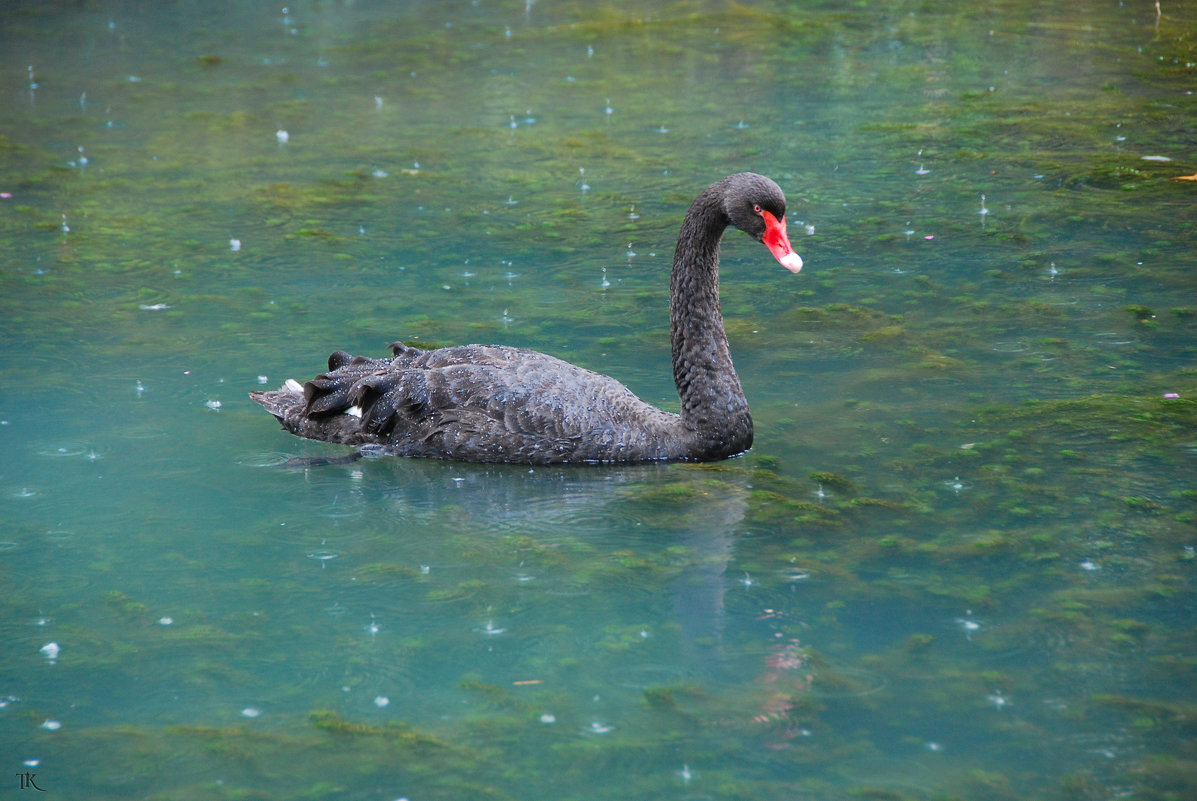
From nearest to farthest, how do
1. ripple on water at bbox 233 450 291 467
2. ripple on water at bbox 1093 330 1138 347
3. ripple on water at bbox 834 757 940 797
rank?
ripple on water at bbox 834 757 940 797 < ripple on water at bbox 233 450 291 467 < ripple on water at bbox 1093 330 1138 347

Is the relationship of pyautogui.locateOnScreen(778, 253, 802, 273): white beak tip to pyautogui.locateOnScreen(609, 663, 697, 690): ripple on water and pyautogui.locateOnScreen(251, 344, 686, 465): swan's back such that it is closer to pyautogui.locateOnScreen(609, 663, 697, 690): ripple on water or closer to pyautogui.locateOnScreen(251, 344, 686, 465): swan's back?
pyautogui.locateOnScreen(251, 344, 686, 465): swan's back

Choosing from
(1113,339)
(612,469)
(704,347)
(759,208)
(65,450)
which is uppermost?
(759,208)

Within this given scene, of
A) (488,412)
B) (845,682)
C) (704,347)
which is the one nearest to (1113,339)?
(704,347)

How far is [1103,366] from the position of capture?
21.2ft

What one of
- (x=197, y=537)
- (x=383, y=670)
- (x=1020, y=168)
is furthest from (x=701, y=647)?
(x=1020, y=168)

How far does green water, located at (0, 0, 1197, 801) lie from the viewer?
3898 millimetres

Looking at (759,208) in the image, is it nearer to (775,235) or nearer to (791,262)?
(775,235)

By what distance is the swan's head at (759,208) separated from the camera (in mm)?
5617

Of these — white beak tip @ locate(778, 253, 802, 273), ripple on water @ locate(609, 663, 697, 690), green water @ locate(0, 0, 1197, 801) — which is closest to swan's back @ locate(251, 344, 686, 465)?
green water @ locate(0, 0, 1197, 801)

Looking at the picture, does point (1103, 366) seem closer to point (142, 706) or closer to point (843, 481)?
point (843, 481)

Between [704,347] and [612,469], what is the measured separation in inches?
26.7

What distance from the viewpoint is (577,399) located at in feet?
18.7

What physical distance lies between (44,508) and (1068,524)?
A: 13.7ft

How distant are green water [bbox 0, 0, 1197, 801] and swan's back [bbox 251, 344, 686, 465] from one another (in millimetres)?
127
